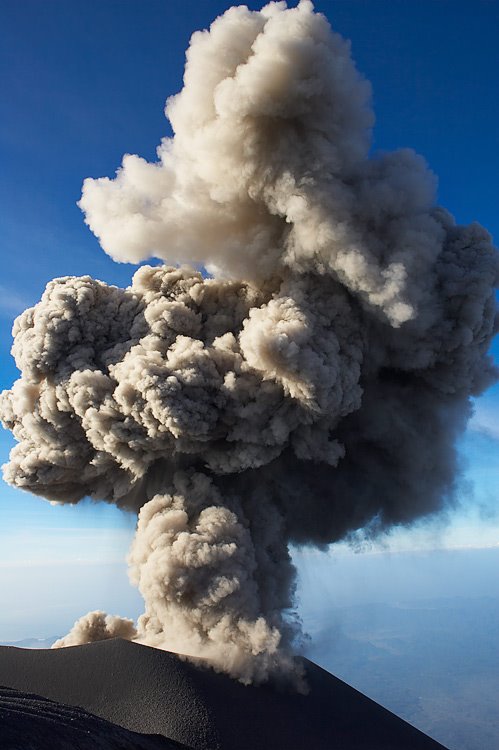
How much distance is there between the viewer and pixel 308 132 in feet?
65.9

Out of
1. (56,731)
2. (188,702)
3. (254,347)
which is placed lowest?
(56,731)

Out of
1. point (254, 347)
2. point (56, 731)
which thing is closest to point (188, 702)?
point (56, 731)

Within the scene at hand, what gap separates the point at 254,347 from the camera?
18.4 m

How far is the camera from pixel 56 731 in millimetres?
12367

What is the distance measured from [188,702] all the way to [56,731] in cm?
533

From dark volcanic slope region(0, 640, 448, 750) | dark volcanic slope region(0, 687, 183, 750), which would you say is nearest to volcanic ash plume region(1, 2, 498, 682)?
dark volcanic slope region(0, 640, 448, 750)

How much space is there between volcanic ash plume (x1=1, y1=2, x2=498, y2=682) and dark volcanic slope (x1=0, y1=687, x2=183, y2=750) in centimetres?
386

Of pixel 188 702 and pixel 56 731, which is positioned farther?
pixel 188 702

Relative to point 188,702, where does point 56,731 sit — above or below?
below

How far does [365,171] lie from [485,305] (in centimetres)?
669

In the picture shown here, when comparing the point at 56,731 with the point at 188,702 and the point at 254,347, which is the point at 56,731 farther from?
the point at 254,347

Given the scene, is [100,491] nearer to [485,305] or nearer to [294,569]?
[294,569]

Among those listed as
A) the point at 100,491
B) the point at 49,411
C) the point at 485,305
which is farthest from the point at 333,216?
the point at 100,491

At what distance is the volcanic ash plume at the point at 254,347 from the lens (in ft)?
60.1
